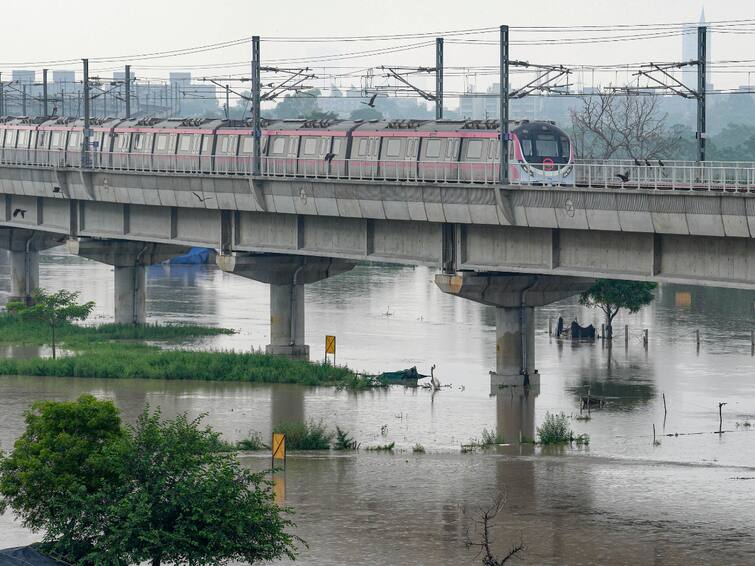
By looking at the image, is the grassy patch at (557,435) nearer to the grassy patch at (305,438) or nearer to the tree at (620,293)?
the grassy patch at (305,438)

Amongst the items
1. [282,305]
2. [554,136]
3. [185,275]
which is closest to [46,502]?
[554,136]

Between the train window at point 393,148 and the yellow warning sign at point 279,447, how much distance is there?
2016 cm

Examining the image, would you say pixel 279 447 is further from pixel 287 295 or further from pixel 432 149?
pixel 287 295

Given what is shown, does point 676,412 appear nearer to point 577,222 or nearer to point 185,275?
point 577,222

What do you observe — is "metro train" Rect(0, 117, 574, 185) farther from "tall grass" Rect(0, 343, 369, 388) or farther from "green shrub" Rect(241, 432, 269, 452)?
"green shrub" Rect(241, 432, 269, 452)

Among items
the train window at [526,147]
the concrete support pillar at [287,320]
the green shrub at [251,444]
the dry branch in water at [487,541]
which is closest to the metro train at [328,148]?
the train window at [526,147]

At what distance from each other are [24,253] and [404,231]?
43283 mm

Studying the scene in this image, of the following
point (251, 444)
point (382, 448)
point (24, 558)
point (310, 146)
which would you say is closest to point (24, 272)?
point (310, 146)

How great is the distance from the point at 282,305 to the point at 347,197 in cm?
1239

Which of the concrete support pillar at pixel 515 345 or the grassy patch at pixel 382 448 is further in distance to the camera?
the concrete support pillar at pixel 515 345

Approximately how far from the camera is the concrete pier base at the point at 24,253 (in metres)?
97.4

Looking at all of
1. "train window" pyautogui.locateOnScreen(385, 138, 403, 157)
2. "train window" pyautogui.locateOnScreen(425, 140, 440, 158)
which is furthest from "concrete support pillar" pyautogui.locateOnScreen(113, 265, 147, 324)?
"train window" pyautogui.locateOnScreen(425, 140, 440, 158)

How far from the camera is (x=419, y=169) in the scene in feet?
206

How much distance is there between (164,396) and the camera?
200ft
